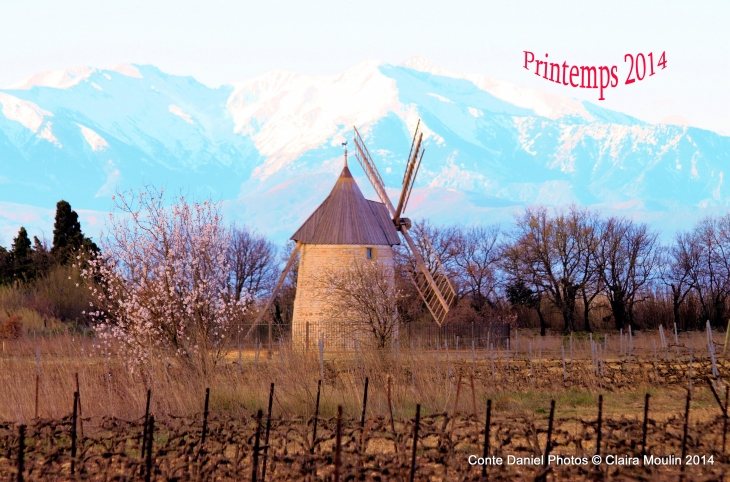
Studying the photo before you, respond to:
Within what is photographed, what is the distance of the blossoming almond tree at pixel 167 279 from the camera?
18.4 m

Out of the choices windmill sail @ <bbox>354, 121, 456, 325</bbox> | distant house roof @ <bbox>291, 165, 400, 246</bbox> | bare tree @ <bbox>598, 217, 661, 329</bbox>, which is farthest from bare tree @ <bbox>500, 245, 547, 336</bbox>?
distant house roof @ <bbox>291, 165, 400, 246</bbox>

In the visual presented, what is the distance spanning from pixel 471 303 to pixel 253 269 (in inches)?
1033

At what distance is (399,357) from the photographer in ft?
59.1

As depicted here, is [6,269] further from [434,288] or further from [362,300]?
[362,300]

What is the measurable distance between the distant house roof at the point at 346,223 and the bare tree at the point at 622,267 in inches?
767

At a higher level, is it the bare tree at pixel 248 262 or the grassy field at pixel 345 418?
the bare tree at pixel 248 262

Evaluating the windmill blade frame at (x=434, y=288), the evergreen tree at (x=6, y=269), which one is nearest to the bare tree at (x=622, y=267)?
the windmill blade frame at (x=434, y=288)

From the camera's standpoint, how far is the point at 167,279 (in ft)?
61.7

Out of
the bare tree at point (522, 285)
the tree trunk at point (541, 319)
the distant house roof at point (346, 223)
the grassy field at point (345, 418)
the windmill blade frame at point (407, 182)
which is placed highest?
the windmill blade frame at point (407, 182)

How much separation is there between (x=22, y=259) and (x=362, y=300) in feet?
83.1


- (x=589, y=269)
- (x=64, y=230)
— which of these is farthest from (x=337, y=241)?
(x=589, y=269)

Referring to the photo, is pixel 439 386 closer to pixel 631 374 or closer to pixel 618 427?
pixel 618 427

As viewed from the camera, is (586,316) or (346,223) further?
(586,316)

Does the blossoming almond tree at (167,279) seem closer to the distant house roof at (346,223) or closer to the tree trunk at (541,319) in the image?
the distant house roof at (346,223)
